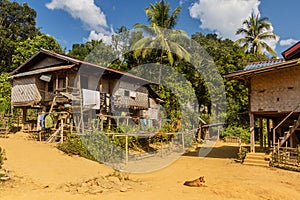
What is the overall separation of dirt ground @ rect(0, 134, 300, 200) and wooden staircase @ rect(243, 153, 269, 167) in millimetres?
486

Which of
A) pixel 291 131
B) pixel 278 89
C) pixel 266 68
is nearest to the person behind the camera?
pixel 291 131

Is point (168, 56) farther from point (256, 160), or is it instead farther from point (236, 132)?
point (256, 160)

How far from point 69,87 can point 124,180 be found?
871cm

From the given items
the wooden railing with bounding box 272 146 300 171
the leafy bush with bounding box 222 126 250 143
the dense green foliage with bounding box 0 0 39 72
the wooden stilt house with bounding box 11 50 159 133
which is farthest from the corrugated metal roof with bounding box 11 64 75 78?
the leafy bush with bounding box 222 126 250 143

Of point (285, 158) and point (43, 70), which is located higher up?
point (43, 70)

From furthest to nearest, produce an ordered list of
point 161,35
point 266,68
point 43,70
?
point 161,35 < point 43,70 < point 266,68

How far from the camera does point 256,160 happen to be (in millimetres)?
12172

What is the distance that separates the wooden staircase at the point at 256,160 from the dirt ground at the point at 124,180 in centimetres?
49

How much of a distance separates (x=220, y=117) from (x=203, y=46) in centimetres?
997

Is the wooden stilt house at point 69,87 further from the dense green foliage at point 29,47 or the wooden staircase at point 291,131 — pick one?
the wooden staircase at point 291,131

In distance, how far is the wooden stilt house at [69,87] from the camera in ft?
55.1

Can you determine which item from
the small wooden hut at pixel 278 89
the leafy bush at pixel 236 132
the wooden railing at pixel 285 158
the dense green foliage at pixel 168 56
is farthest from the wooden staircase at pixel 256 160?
the leafy bush at pixel 236 132

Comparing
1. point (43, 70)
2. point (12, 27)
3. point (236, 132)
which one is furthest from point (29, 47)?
point (236, 132)

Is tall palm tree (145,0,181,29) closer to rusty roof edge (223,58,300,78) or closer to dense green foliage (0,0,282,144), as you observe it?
dense green foliage (0,0,282,144)
